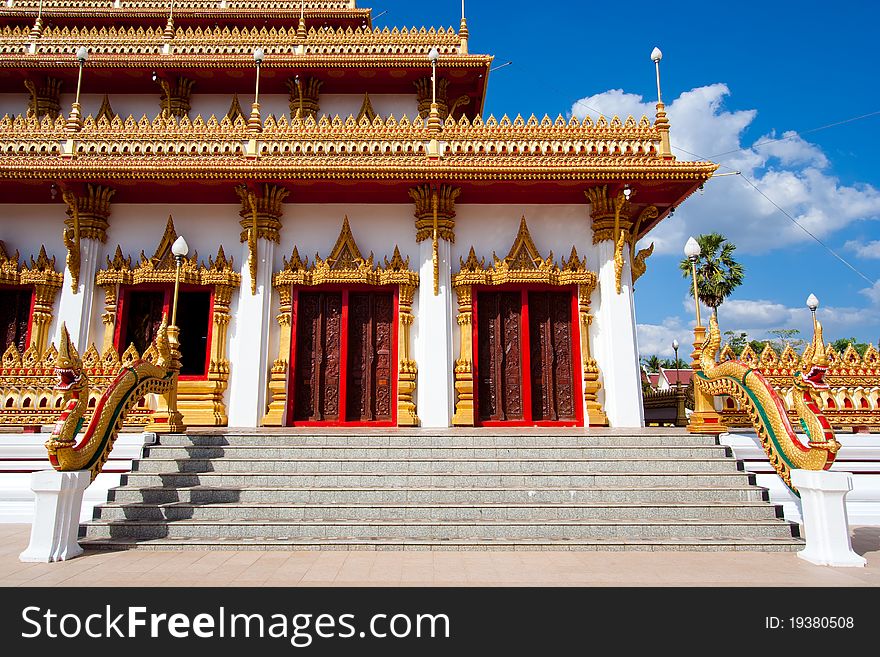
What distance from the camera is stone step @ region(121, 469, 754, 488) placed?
22.9ft

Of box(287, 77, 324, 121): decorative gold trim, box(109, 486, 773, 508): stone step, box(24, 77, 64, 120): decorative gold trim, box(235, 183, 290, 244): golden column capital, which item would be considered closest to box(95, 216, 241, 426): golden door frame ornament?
box(235, 183, 290, 244): golden column capital

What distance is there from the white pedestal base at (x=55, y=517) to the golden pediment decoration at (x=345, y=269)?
5.67m

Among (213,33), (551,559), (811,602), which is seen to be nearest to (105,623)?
(551,559)

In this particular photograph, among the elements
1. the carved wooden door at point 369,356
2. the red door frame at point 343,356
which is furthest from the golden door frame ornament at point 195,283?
the carved wooden door at point 369,356

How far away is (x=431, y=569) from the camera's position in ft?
16.7

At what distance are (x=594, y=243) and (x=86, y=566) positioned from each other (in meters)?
9.58

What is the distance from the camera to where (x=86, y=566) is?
5.30m

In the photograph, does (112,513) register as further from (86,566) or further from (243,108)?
(243,108)

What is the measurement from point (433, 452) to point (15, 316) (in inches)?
363

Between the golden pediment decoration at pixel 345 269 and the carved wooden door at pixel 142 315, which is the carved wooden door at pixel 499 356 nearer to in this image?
the golden pediment decoration at pixel 345 269

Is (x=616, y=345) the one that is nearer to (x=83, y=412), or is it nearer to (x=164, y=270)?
(x=83, y=412)

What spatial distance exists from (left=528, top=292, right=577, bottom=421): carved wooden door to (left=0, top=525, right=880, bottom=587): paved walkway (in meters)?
5.00

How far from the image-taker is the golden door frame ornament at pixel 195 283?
33.9 ft

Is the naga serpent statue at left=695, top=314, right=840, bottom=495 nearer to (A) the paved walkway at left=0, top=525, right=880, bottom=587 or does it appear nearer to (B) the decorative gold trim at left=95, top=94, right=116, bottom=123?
(A) the paved walkway at left=0, top=525, right=880, bottom=587
